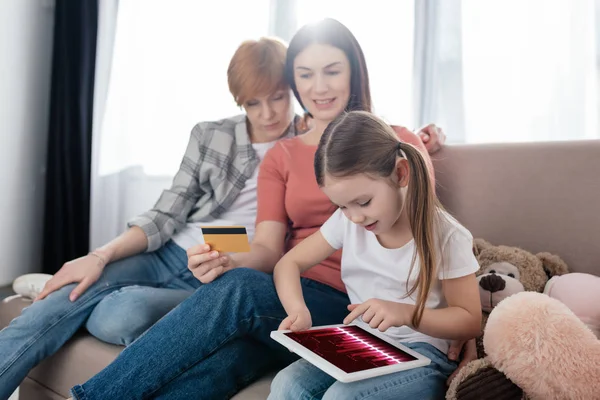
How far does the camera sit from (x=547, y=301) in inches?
37.4

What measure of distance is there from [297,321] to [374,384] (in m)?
0.20

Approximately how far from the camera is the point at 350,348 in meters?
0.98

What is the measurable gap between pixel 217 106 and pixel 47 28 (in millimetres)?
1005

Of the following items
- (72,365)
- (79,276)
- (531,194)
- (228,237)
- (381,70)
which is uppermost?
(381,70)

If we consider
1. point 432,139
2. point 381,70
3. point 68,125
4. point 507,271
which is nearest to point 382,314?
point 507,271

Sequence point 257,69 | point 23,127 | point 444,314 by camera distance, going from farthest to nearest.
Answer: point 23,127 < point 257,69 < point 444,314

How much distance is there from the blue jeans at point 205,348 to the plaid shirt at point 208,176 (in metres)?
0.58

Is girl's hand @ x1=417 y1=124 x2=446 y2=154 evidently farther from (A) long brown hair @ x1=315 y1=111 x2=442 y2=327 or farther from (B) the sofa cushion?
(B) the sofa cushion

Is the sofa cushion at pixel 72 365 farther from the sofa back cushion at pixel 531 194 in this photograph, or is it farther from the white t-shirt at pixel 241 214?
the sofa back cushion at pixel 531 194

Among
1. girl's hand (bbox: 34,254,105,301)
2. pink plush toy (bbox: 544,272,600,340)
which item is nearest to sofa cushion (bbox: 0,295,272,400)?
girl's hand (bbox: 34,254,105,301)

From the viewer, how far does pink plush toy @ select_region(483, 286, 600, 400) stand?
0.87 meters

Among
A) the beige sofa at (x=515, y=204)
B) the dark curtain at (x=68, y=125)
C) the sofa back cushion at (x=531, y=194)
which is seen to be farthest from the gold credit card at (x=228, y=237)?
the dark curtain at (x=68, y=125)

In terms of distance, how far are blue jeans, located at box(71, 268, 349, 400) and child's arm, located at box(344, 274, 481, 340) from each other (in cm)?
24

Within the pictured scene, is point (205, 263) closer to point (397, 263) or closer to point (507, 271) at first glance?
point (397, 263)
